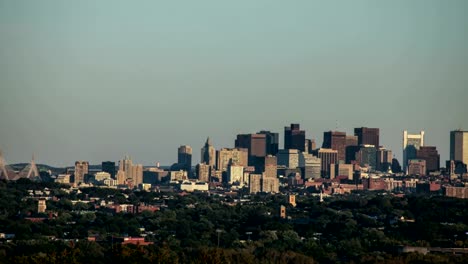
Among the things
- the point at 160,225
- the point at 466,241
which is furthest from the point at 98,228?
the point at 466,241

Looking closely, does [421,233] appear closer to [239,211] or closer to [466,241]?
[466,241]

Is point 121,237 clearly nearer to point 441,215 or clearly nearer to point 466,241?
point 466,241

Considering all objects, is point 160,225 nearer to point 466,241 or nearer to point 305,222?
point 305,222

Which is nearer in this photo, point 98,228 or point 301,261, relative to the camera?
point 301,261

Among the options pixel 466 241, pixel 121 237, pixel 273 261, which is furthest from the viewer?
pixel 121 237

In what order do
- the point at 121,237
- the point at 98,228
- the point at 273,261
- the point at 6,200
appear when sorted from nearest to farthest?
the point at 273,261, the point at 121,237, the point at 98,228, the point at 6,200

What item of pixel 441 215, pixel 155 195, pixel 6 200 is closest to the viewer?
pixel 441 215

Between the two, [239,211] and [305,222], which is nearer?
[305,222]

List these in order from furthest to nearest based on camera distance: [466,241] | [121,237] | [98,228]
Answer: [98,228] → [121,237] → [466,241]

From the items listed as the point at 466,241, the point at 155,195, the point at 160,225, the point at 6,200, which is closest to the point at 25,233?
the point at 160,225
